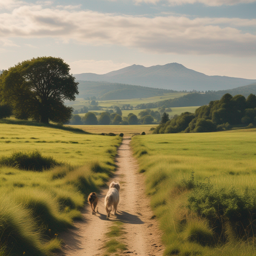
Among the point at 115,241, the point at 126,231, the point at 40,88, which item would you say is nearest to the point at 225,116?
the point at 40,88

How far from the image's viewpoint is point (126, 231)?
1023cm

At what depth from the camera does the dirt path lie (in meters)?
8.69

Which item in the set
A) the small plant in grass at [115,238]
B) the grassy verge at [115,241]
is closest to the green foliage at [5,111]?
the small plant in grass at [115,238]

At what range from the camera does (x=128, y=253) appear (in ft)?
27.5

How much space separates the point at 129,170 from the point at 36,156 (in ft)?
25.8

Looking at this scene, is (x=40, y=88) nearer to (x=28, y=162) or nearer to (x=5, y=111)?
(x=5, y=111)

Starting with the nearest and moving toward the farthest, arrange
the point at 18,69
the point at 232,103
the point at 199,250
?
the point at 199,250 → the point at 18,69 → the point at 232,103

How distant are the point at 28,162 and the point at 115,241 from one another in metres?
13.2

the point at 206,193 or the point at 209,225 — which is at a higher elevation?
the point at 206,193

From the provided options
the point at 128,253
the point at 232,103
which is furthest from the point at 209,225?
the point at 232,103

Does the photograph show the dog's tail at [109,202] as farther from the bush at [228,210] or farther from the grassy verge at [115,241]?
the bush at [228,210]

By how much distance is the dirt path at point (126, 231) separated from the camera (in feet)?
28.5

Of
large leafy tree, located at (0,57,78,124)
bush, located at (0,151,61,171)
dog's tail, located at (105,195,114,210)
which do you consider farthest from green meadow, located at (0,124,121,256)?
large leafy tree, located at (0,57,78,124)

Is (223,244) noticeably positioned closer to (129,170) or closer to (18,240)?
(18,240)
